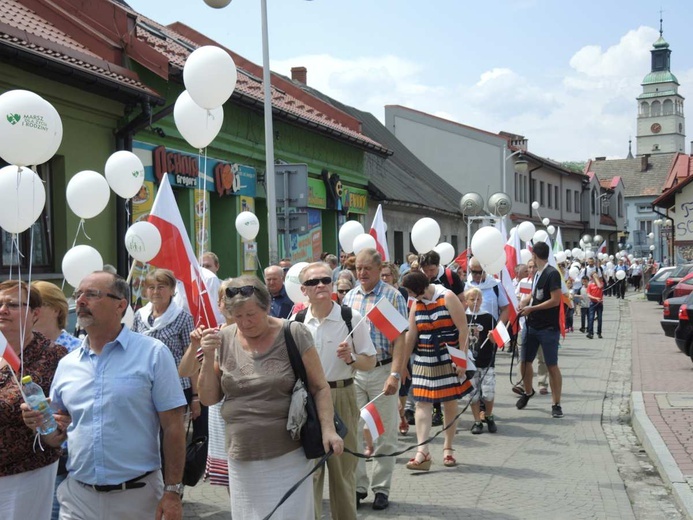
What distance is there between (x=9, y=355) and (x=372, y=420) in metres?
2.96

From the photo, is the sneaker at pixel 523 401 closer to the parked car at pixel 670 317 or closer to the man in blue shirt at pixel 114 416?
the man in blue shirt at pixel 114 416

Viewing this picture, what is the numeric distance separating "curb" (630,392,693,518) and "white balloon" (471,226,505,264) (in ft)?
7.92

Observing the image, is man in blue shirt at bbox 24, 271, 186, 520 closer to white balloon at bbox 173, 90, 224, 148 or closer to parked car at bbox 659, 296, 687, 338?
white balloon at bbox 173, 90, 224, 148

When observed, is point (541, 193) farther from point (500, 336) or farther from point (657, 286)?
point (500, 336)

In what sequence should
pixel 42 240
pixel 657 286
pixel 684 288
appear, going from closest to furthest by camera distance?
pixel 42 240 < pixel 684 288 < pixel 657 286

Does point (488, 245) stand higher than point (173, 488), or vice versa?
point (488, 245)

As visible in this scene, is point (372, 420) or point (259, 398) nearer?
point (259, 398)

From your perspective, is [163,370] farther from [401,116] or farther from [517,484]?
[401,116]

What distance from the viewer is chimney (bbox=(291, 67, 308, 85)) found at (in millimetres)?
34031

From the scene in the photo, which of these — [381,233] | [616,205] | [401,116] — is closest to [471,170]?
[401,116]

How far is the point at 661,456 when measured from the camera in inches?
309

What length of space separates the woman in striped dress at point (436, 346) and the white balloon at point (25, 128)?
3329 mm

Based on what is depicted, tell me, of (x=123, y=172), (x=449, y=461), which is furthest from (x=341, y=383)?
(x=123, y=172)

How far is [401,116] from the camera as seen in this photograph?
46.1 meters
